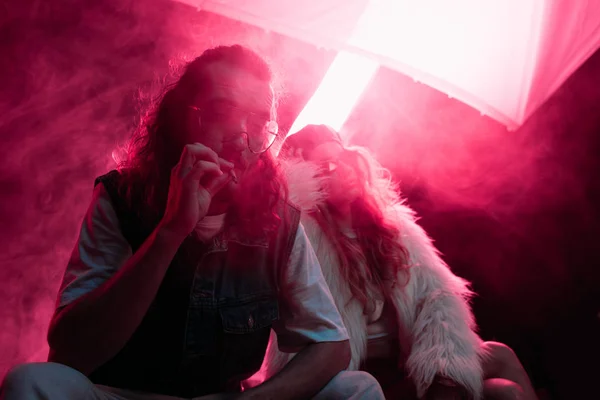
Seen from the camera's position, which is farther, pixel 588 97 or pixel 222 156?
pixel 588 97

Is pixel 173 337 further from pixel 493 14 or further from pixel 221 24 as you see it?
pixel 493 14

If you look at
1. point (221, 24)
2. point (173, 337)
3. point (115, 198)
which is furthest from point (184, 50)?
point (173, 337)

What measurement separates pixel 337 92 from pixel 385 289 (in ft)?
4.55

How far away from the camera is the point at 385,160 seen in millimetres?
3475

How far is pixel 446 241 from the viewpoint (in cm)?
327

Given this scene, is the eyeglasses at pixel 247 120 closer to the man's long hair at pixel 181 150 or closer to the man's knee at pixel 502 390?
the man's long hair at pixel 181 150

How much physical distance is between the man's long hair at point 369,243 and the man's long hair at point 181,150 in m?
0.73

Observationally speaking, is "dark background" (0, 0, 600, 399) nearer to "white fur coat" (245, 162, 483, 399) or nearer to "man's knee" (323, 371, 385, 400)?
"white fur coat" (245, 162, 483, 399)

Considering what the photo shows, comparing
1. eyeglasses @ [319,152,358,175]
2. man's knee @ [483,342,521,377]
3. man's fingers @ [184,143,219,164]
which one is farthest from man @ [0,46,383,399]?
man's knee @ [483,342,521,377]

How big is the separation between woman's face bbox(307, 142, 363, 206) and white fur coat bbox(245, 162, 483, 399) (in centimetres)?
11

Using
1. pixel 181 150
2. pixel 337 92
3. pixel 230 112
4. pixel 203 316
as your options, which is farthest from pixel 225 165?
pixel 337 92

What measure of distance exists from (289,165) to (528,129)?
6.20 ft

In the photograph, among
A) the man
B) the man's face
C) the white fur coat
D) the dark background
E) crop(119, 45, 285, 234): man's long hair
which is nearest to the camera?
the man

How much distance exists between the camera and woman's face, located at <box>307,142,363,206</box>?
2.30 metres
